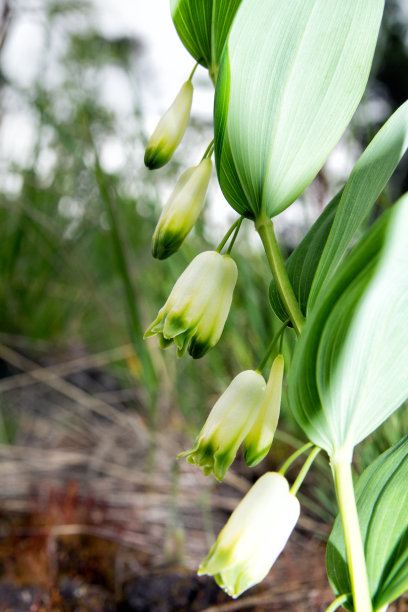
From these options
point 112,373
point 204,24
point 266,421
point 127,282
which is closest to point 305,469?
point 266,421

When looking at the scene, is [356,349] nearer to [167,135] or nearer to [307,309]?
[307,309]

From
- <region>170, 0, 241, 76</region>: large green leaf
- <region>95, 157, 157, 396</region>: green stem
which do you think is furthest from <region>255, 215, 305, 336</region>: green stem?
<region>95, 157, 157, 396</region>: green stem

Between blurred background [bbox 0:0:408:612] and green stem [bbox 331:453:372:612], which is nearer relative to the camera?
green stem [bbox 331:453:372:612]

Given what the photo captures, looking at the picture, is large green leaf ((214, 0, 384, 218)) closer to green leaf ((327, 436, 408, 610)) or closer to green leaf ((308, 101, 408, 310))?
green leaf ((308, 101, 408, 310))

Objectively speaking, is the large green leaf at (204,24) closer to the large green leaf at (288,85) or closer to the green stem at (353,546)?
the large green leaf at (288,85)

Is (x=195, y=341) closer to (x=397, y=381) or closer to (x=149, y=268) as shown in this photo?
(x=397, y=381)
